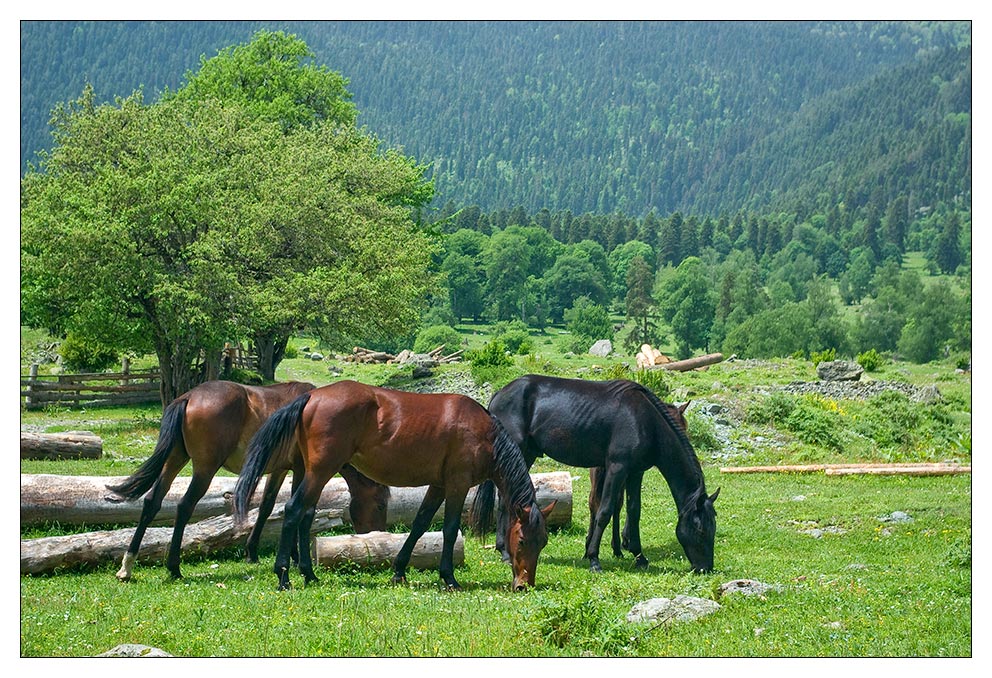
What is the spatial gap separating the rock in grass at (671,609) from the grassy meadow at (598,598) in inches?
5.5

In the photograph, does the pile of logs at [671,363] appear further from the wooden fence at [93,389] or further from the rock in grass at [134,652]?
the rock in grass at [134,652]

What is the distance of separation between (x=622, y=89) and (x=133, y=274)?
136 metres

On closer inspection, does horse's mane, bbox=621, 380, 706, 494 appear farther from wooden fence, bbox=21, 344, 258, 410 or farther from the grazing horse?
wooden fence, bbox=21, 344, 258, 410

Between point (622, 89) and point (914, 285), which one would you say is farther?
point (622, 89)

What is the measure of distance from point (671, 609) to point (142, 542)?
632cm

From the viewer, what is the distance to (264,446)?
11.6 meters

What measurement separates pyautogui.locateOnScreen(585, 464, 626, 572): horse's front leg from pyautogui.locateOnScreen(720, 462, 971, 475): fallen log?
10.4 metres

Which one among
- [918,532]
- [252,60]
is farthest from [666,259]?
[918,532]

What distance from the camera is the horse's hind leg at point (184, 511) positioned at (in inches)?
479

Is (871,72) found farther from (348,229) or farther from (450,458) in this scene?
(450,458)

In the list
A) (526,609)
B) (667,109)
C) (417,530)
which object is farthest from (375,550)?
(667,109)

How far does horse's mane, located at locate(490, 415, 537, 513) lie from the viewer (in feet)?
39.8

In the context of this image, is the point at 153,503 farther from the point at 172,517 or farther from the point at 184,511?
the point at 172,517
